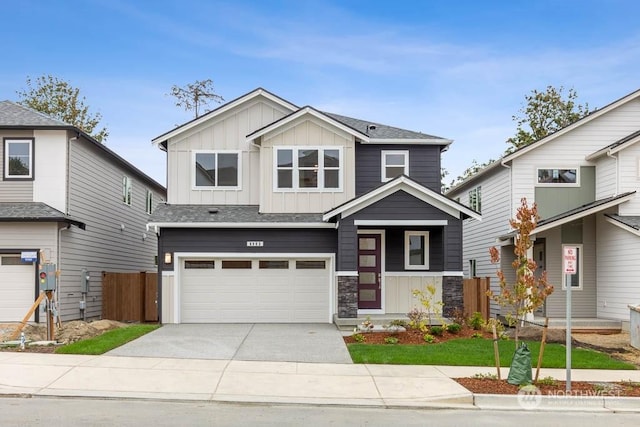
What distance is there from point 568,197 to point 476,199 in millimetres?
5375

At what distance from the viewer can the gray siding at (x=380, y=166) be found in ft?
73.1

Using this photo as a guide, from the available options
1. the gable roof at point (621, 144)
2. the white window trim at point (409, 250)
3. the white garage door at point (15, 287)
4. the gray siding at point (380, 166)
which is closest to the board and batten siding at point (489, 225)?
the gray siding at point (380, 166)

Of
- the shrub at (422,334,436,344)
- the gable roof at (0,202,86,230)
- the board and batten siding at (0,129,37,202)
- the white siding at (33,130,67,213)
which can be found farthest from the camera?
the white siding at (33,130,67,213)

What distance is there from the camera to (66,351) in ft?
46.8

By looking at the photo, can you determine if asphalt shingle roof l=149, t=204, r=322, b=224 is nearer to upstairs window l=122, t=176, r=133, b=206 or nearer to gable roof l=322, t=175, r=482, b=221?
gable roof l=322, t=175, r=482, b=221

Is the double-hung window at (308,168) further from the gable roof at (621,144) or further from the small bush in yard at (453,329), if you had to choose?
the gable roof at (621,144)

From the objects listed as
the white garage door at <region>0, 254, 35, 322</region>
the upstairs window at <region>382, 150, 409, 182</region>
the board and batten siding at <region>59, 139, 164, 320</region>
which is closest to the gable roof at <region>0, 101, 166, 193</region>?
the board and batten siding at <region>59, 139, 164, 320</region>

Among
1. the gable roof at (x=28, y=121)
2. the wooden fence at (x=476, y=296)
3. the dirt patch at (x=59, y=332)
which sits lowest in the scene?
the dirt patch at (x=59, y=332)

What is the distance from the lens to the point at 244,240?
20953 mm

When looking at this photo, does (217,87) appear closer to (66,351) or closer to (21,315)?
(21,315)

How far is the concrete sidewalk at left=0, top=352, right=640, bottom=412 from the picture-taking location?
1059 cm

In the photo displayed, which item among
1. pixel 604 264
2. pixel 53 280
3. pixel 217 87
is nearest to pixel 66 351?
pixel 53 280

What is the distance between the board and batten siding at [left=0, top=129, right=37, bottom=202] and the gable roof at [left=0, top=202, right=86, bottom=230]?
181 millimetres

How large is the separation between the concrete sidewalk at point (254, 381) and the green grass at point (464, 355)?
485mm
